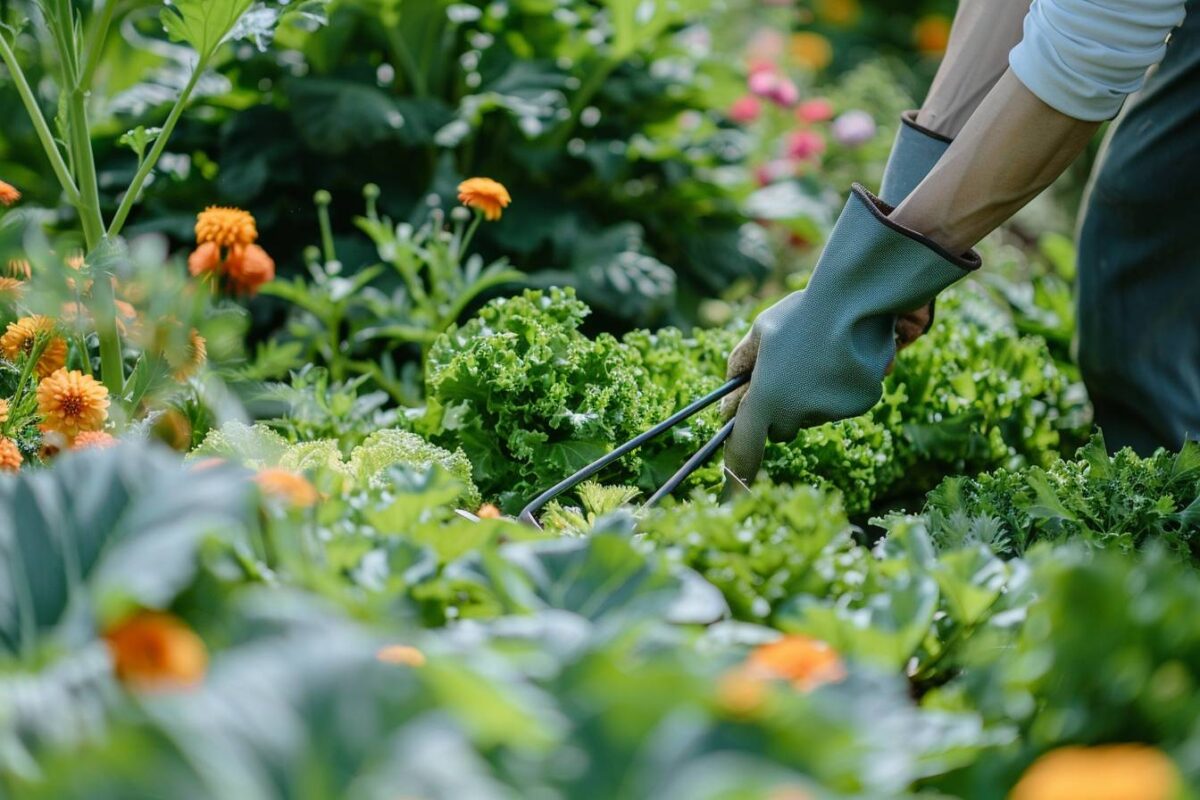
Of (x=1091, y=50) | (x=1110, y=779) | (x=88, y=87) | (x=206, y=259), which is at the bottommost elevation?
(x=206, y=259)

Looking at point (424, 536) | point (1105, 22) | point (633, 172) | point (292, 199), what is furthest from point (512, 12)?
point (424, 536)

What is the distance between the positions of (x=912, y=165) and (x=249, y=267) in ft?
4.20

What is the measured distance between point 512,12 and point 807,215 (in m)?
1.14

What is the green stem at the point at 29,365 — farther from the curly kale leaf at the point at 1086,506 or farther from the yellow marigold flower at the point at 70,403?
the curly kale leaf at the point at 1086,506

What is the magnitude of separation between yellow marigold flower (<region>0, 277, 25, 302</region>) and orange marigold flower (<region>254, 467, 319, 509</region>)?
710 millimetres

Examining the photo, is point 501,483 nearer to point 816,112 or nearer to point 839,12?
point 816,112

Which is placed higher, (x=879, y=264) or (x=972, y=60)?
(x=972, y=60)

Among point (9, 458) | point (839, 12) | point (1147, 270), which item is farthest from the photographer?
point (839, 12)

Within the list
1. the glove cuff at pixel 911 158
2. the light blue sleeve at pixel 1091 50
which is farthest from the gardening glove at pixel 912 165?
the light blue sleeve at pixel 1091 50

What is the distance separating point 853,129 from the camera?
4.43 metres

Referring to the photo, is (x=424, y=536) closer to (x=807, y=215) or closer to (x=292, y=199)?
(x=292, y=199)

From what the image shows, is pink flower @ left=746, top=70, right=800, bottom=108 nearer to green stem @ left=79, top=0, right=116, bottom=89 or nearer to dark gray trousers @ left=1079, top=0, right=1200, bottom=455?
dark gray trousers @ left=1079, top=0, right=1200, bottom=455

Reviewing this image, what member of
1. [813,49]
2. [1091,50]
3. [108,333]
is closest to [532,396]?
[108,333]

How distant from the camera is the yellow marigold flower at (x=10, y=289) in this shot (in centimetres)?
Result: 182
